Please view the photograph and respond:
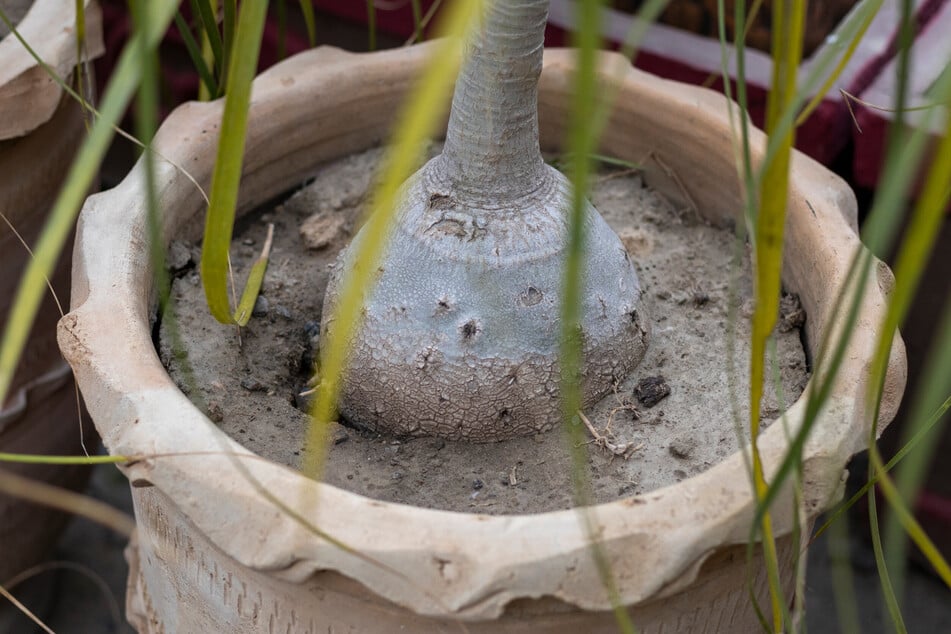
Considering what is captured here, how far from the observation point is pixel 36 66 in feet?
3.06

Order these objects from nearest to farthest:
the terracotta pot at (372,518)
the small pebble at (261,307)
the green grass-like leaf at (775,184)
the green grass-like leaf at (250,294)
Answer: the green grass-like leaf at (775,184) → the terracotta pot at (372,518) → the green grass-like leaf at (250,294) → the small pebble at (261,307)

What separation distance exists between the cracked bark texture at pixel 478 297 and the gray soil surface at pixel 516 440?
33 mm

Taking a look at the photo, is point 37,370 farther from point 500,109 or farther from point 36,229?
point 500,109

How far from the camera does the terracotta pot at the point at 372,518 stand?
1.98 feet

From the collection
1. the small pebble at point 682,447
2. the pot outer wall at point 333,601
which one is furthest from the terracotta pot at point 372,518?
the small pebble at point 682,447

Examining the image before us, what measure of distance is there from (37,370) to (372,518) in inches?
25.6

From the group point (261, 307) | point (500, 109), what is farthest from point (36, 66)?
point (500, 109)

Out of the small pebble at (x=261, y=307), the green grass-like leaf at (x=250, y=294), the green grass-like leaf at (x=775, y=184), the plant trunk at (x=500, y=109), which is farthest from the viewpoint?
the small pebble at (x=261, y=307)

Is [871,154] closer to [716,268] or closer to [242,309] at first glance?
[716,268]

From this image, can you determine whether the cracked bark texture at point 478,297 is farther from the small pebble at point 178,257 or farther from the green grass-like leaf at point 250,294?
the small pebble at point 178,257

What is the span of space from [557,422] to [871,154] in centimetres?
66

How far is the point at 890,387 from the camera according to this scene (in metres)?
0.76

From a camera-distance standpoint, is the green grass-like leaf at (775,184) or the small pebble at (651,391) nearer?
the green grass-like leaf at (775,184)

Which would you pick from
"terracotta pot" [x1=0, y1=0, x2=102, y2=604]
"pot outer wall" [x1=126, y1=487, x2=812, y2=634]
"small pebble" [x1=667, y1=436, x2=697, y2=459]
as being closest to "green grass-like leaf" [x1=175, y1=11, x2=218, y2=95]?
"terracotta pot" [x1=0, y1=0, x2=102, y2=604]
